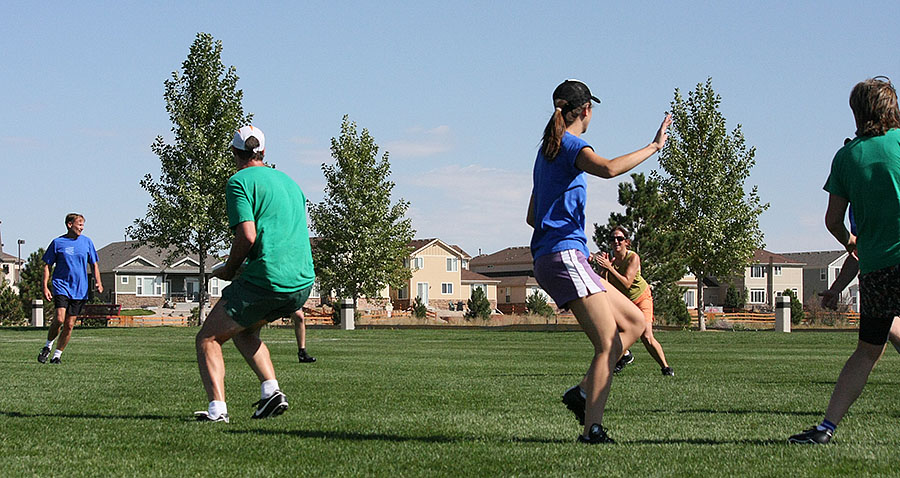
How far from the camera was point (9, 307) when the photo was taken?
46.1 metres

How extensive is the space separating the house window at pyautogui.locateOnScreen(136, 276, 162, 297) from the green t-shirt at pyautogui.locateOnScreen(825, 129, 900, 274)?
93629 millimetres

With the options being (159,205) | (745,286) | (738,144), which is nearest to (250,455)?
(159,205)

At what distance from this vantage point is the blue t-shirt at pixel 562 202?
557 centimetres

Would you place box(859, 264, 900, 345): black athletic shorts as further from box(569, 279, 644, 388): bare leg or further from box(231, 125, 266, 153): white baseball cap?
box(231, 125, 266, 153): white baseball cap

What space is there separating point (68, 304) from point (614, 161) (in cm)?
1038

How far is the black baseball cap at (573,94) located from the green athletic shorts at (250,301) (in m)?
2.13

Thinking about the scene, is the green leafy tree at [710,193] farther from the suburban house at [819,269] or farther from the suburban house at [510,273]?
the suburban house at [819,269]

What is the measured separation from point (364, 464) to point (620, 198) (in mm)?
39976

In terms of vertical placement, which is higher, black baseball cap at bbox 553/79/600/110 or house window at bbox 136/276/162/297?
black baseball cap at bbox 553/79/600/110

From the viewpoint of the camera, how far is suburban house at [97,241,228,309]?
92625mm

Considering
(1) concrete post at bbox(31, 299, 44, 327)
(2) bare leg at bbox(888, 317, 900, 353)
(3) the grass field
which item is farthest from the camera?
(1) concrete post at bbox(31, 299, 44, 327)

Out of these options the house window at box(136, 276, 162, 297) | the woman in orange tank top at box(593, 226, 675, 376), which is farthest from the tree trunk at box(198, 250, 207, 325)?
the house window at box(136, 276, 162, 297)

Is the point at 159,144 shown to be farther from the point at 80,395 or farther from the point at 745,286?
the point at 745,286

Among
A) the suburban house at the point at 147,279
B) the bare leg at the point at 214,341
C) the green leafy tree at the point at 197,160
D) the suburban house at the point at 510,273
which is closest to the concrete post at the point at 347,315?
the green leafy tree at the point at 197,160
